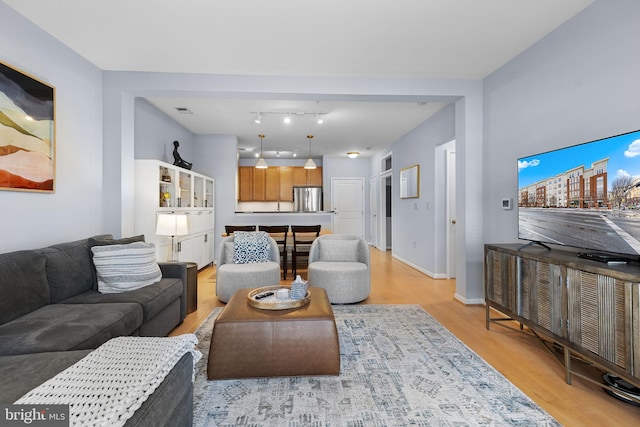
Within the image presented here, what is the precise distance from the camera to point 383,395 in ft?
6.24

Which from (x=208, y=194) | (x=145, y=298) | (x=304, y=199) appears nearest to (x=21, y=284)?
(x=145, y=298)

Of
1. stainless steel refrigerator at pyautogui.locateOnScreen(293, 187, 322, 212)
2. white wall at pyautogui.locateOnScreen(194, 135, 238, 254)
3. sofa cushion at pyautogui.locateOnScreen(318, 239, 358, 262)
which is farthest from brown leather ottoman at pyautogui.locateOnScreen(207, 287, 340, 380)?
stainless steel refrigerator at pyautogui.locateOnScreen(293, 187, 322, 212)

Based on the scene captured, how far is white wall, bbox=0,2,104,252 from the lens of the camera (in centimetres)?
242

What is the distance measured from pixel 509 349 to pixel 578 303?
0.83m

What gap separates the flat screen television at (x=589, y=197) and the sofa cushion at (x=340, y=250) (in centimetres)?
197

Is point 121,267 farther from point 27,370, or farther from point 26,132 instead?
point 27,370

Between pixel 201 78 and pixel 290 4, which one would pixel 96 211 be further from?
pixel 290 4

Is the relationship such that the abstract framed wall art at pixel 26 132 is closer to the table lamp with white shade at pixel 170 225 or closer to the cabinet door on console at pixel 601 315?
the table lamp with white shade at pixel 170 225

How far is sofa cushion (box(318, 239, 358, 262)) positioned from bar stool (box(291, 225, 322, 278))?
2.66 feet

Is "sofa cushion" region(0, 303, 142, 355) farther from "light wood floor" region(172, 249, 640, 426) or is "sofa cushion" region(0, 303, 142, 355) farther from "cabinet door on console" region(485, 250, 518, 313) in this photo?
"cabinet door on console" region(485, 250, 518, 313)

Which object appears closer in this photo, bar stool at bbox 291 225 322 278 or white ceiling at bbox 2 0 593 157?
white ceiling at bbox 2 0 593 157

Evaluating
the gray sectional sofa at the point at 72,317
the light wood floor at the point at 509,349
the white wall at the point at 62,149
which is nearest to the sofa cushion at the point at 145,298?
the gray sectional sofa at the point at 72,317

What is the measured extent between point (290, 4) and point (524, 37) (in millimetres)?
2072

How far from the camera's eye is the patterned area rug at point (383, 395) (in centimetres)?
169
